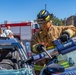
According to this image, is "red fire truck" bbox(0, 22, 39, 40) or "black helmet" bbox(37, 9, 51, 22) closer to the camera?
"black helmet" bbox(37, 9, 51, 22)

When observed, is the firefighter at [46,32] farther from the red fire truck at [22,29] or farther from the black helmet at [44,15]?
the red fire truck at [22,29]

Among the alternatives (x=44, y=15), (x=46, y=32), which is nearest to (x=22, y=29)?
(x=46, y=32)

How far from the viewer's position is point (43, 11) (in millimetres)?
5695

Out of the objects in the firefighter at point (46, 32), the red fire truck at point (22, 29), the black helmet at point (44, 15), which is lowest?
the firefighter at point (46, 32)

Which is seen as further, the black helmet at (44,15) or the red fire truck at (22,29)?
the red fire truck at (22,29)

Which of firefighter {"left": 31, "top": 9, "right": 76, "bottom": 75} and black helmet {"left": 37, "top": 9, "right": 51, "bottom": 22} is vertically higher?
black helmet {"left": 37, "top": 9, "right": 51, "bottom": 22}

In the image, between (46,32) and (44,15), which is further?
(46,32)

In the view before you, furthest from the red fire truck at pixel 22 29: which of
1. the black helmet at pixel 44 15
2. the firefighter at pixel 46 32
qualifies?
the black helmet at pixel 44 15

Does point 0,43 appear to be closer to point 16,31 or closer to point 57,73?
point 57,73

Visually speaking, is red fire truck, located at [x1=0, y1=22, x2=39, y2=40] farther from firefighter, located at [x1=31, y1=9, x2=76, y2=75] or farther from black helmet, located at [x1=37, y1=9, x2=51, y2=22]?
black helmet, located at [x1=37, y1=9, x2=51, y2=22]

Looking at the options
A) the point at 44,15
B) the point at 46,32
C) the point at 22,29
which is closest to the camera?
the point at 44,15

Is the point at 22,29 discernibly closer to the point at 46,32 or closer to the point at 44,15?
the point at 46,32

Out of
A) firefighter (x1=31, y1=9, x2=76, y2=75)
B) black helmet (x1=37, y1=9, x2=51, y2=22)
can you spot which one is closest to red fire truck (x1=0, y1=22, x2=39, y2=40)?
firefighter (x1=31, y1=9, x2=76, y2=75)

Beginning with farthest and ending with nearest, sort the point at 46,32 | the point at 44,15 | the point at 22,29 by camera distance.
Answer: the point at 22,29 → the point at 46,32 → the point at 44,15
